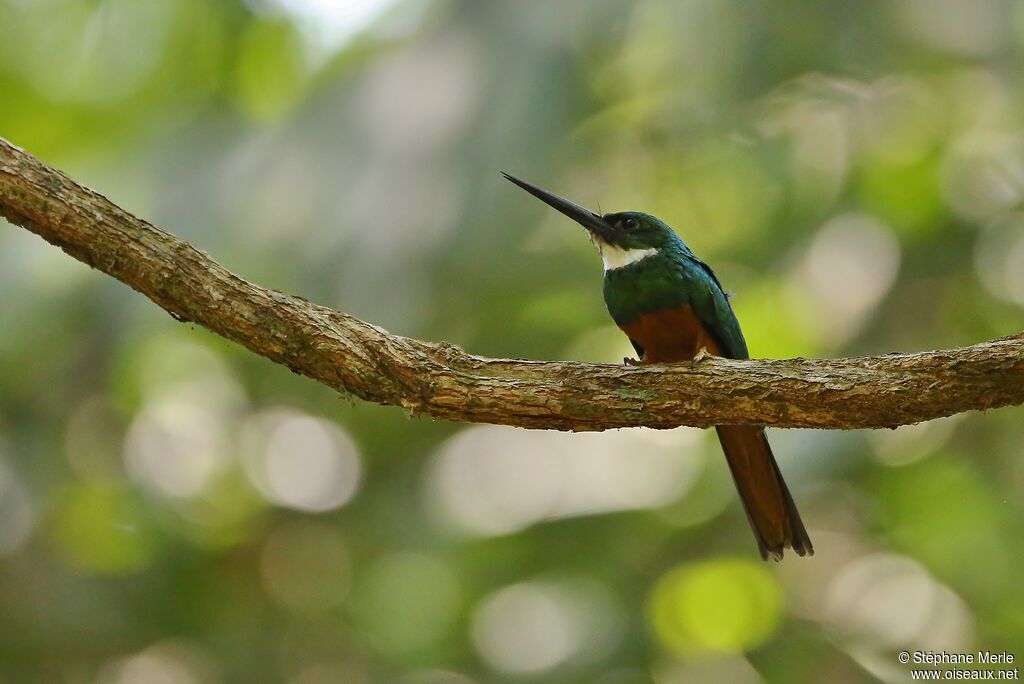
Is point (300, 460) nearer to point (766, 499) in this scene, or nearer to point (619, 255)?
point (619, 255)

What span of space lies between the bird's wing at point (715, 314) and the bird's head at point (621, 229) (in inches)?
6.4

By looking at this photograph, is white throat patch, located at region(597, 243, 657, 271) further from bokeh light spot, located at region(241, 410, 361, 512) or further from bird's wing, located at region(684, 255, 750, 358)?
bokeh light spot, located at region(241, 410, 361, 512)

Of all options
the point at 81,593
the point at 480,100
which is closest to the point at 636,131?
the point at 480,100

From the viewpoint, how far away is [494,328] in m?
6.27

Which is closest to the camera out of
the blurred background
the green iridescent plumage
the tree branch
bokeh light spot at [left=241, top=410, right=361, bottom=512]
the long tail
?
the tree branch

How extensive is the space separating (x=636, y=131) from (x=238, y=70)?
279 cm

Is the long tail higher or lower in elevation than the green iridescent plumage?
lower

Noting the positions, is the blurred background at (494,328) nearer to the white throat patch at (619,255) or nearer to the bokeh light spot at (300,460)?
the bokeh light spot at (300,460)

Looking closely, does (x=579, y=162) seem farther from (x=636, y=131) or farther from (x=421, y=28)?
(x=421, y=28)

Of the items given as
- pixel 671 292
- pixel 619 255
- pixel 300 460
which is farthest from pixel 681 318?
pixel 300 460

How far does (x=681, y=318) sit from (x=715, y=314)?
0.14 metres

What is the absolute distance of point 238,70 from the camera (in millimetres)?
7383

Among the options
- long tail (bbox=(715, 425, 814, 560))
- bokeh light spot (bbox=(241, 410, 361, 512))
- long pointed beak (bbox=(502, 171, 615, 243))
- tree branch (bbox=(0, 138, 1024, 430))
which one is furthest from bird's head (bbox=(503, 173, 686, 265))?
bokeh light spot (bbox=(241, 410, 361, 512))

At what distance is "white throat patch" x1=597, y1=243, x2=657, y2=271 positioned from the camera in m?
3.82
